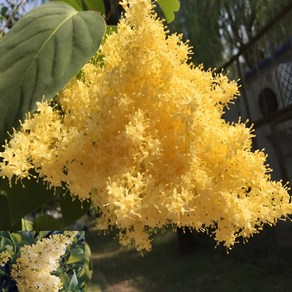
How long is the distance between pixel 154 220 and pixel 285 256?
293 cm

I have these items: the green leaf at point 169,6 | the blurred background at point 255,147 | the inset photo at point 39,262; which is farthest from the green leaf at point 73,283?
the blurred background at point 255,147

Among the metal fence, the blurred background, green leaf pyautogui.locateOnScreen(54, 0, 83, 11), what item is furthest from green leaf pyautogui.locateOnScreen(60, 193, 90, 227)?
the metal fence

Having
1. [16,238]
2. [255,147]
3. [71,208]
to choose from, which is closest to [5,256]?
[16,238]

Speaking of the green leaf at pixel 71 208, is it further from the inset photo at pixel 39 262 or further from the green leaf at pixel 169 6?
the green leaf at pixel 169 6

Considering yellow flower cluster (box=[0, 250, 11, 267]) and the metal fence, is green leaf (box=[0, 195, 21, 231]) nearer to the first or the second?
yellow flower cluster (box=[0, 250, 11, 267])

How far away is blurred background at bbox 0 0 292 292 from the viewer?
276 centimetres

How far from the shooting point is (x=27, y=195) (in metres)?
0.38

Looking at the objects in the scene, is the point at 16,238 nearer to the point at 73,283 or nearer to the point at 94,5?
the point at 73,283

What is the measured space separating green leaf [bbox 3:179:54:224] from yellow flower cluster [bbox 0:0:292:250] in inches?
2.5

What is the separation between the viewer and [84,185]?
307 millimetres

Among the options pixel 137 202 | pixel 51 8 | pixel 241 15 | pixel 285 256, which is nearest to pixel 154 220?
pixel 137 202

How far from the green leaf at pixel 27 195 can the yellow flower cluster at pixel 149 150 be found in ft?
0.21

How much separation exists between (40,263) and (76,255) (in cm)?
6

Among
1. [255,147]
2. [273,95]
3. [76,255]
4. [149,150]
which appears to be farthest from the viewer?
[273,95]
